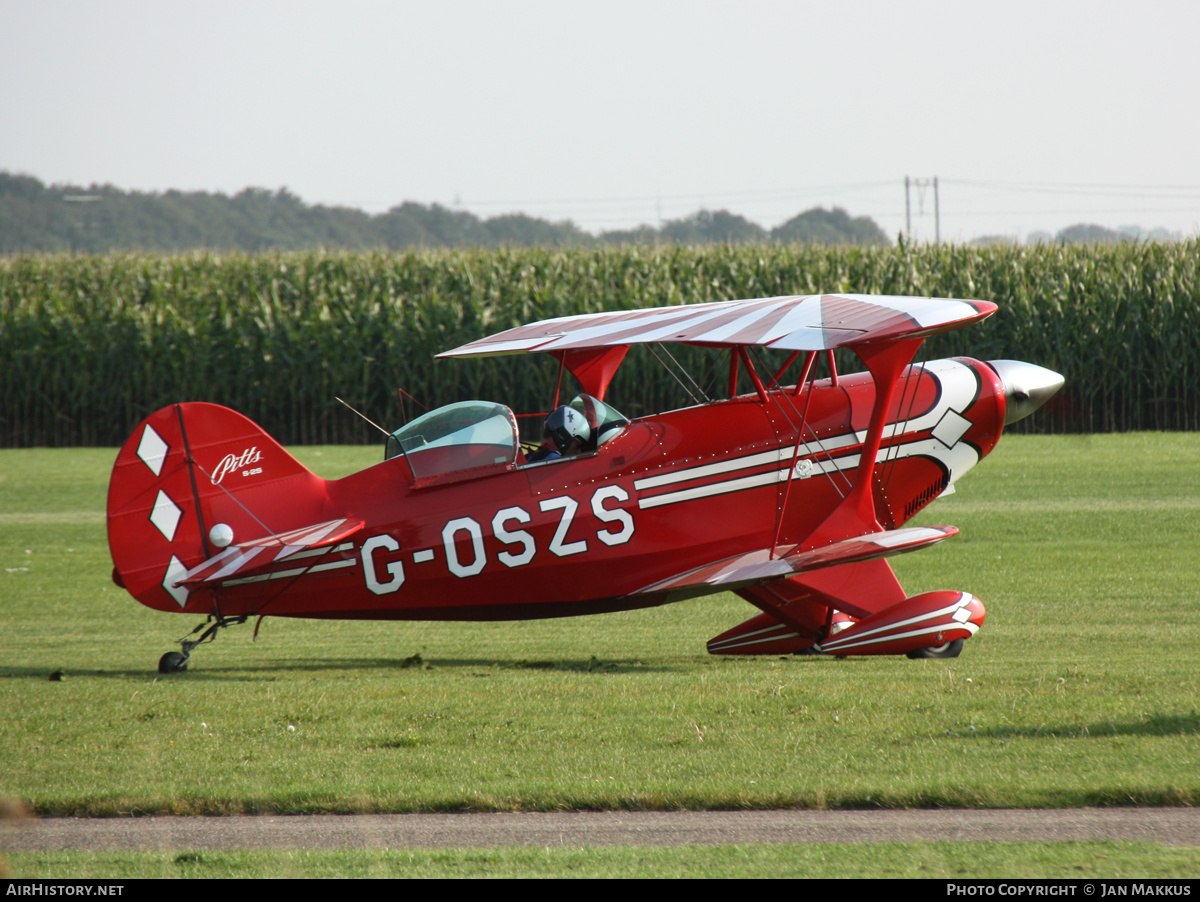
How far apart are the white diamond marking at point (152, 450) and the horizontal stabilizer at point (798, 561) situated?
12.4ft

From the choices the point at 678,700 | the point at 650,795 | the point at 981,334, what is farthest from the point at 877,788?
the point at 981,334

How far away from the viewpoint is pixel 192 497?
872 centimetres

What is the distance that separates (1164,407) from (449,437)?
72.5ft

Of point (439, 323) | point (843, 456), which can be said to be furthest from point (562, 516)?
point (439, 323)

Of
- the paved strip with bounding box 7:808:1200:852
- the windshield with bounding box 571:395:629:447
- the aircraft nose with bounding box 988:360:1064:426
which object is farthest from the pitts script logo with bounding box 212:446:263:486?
the aircraft nose with bounding box 988:360:1064:426

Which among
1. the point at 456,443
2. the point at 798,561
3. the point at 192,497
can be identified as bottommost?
the point at 798,561

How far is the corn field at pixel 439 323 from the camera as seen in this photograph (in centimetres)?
2639

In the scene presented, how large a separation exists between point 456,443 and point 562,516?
3.21 feet

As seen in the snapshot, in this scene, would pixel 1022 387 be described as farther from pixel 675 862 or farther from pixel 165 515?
pixel 165 515

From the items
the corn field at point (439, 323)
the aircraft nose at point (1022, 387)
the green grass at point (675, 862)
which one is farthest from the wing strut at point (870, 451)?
the corn field at point (439, 323)

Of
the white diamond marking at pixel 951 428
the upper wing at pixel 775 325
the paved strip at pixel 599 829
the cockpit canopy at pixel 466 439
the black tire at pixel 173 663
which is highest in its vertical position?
the upper wing at pixel 775 325

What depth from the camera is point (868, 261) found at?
28.7 meters

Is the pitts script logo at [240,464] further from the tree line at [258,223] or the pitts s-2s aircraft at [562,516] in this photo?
the tree line at [258,223]

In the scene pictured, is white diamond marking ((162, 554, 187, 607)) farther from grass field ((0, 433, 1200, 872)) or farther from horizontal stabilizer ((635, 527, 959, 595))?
horizontal stabilizer ((635, 527, 959, 595))
